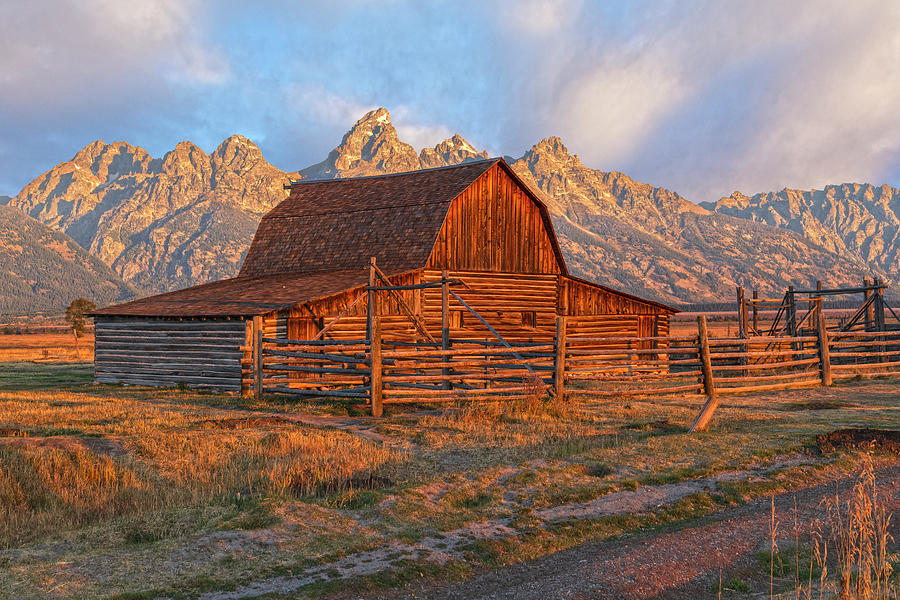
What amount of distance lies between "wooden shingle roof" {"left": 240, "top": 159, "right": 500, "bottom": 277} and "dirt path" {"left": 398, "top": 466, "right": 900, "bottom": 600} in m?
19.5

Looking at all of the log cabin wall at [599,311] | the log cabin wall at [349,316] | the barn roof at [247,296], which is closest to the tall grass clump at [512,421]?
the log cabin wall at [349,316]

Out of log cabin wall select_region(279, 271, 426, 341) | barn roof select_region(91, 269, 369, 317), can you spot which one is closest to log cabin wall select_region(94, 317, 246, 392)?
barn roof select_region(91, 269, 369, 317)

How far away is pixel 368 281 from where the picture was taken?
23.5 meters

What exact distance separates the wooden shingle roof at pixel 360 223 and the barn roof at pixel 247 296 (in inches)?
65.4

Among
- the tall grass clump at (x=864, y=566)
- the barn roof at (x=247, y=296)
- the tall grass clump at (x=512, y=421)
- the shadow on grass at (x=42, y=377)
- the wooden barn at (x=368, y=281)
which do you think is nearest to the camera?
the tall grass clump at (x=864, y=566)

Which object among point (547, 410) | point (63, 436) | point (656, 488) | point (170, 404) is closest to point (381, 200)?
point (170, 404)

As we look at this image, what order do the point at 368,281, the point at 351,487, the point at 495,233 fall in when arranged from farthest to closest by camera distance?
the point at 495,233
the point at 368,281
the point at 351,487

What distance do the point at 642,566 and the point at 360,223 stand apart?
83.2 feet

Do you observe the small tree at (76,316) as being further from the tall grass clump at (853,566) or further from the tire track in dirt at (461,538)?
the tall grass clump at (853,566)

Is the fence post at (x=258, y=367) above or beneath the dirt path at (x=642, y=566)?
above

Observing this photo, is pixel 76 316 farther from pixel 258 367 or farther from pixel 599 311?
pixel 599 311

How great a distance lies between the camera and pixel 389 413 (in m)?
16.3

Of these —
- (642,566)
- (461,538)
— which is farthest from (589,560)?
(461,538)

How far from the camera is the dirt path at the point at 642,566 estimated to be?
241 inches
